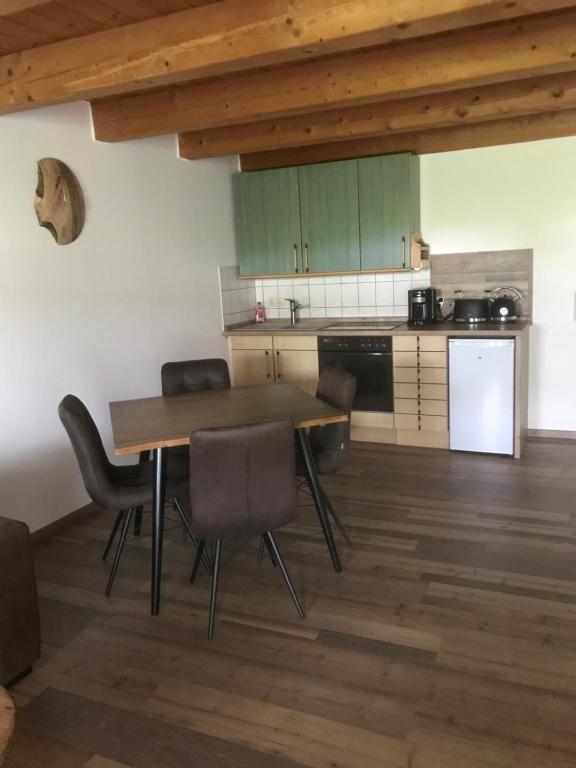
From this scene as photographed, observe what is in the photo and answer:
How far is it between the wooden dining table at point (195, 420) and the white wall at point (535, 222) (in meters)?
2.40

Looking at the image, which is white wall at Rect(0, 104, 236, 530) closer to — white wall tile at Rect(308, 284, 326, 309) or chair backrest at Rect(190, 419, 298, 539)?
white wall tile at Rect(308, 284, 326, 309)

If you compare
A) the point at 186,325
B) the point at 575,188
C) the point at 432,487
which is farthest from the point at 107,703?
the point at 575,188

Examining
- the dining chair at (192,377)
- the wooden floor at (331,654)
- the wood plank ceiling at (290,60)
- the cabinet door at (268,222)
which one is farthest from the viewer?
the cabinet door at (268,222)

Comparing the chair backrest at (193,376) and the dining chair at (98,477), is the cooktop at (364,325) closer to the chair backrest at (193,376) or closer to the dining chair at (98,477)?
the chair backrest at (193,376)

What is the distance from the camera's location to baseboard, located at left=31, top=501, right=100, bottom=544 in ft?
11.6

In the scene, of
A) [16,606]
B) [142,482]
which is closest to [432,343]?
[142,482]

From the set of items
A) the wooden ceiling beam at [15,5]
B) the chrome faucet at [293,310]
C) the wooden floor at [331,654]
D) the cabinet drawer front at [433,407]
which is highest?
the wooden ceiling beam at [15,5]

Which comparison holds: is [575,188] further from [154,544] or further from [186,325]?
[154,544]

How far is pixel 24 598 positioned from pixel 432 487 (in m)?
2.58

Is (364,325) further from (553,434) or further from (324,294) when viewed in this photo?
(553,434)

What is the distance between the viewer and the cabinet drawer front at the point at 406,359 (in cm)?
473

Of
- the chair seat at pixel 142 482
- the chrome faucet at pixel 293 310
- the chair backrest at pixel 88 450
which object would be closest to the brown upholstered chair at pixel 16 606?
the chair backrest at pixel 88 450

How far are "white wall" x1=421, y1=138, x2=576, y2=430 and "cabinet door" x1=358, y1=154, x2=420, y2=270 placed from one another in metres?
0.26

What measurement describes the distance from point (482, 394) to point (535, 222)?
1.41 metres
